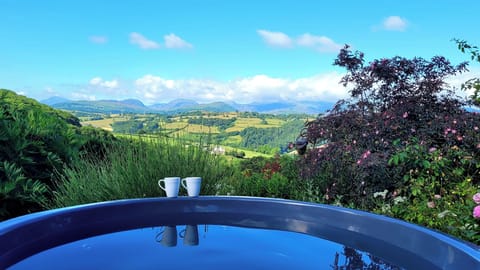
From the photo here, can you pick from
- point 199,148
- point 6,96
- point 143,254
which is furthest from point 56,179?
point 6,96

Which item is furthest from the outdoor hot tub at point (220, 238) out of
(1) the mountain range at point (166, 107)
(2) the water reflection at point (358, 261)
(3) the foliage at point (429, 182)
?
(1) the mountain range at point (166, 107)

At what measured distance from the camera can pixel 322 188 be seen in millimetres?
4520

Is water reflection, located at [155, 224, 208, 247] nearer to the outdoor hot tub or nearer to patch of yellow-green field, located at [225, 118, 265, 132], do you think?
the outdoor hot tub

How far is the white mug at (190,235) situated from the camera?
2.46m

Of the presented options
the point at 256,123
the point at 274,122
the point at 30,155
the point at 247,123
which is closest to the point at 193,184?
the point at 30,155

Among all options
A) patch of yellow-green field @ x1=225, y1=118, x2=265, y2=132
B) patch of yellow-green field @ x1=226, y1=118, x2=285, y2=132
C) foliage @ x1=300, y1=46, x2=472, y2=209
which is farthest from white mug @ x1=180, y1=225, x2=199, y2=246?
patch of yellow-green field @ x1=226, y1=118, x2=285, y2=132

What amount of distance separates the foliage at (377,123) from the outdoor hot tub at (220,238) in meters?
1.50

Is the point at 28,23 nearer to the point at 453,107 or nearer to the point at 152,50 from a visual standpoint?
the point at 152,50

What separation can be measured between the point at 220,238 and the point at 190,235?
0.66 ft

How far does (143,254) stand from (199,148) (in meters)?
1.66

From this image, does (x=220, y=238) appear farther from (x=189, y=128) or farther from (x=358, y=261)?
(x=189, y=128)

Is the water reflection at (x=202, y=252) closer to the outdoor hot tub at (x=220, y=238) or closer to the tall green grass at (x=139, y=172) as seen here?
the outdoor hot tub at (x=220, y=238)

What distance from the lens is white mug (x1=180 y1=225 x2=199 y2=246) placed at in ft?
8.05

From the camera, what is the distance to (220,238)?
254cm
